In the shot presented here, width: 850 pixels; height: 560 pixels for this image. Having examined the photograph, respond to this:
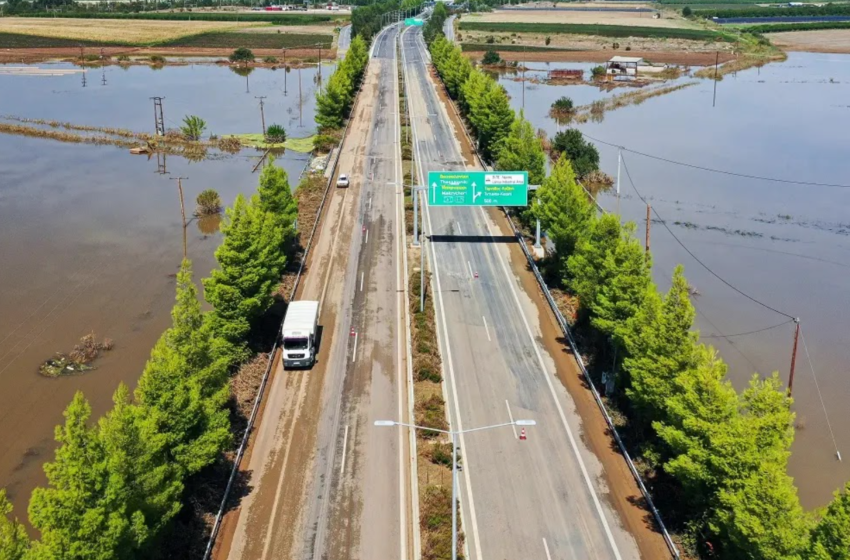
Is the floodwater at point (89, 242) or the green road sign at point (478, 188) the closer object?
the floodwater at point (89, 242)

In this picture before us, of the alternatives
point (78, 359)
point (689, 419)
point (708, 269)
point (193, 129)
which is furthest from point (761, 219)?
point (193, 129)

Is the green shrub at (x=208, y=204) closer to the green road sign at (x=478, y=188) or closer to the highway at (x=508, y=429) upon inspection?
the highway at (x=508, y=429)

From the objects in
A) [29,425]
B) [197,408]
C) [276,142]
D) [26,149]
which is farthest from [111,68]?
[197,408]

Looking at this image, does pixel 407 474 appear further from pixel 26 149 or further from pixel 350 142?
pixel 26 149

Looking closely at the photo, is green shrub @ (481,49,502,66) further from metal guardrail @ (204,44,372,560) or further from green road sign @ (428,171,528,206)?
green road sign @ (428,171,528,206)

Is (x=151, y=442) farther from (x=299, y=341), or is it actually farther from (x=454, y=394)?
(x=454, y=394)

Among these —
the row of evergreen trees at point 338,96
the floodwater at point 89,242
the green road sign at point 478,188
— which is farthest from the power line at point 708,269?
the row of evergreen trees at point 338,96

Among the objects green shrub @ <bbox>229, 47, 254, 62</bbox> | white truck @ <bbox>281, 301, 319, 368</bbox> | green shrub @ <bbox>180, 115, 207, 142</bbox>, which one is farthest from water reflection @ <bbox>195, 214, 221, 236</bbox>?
green shrub @ <bbox>229, 47, 254, 62</bbox>
